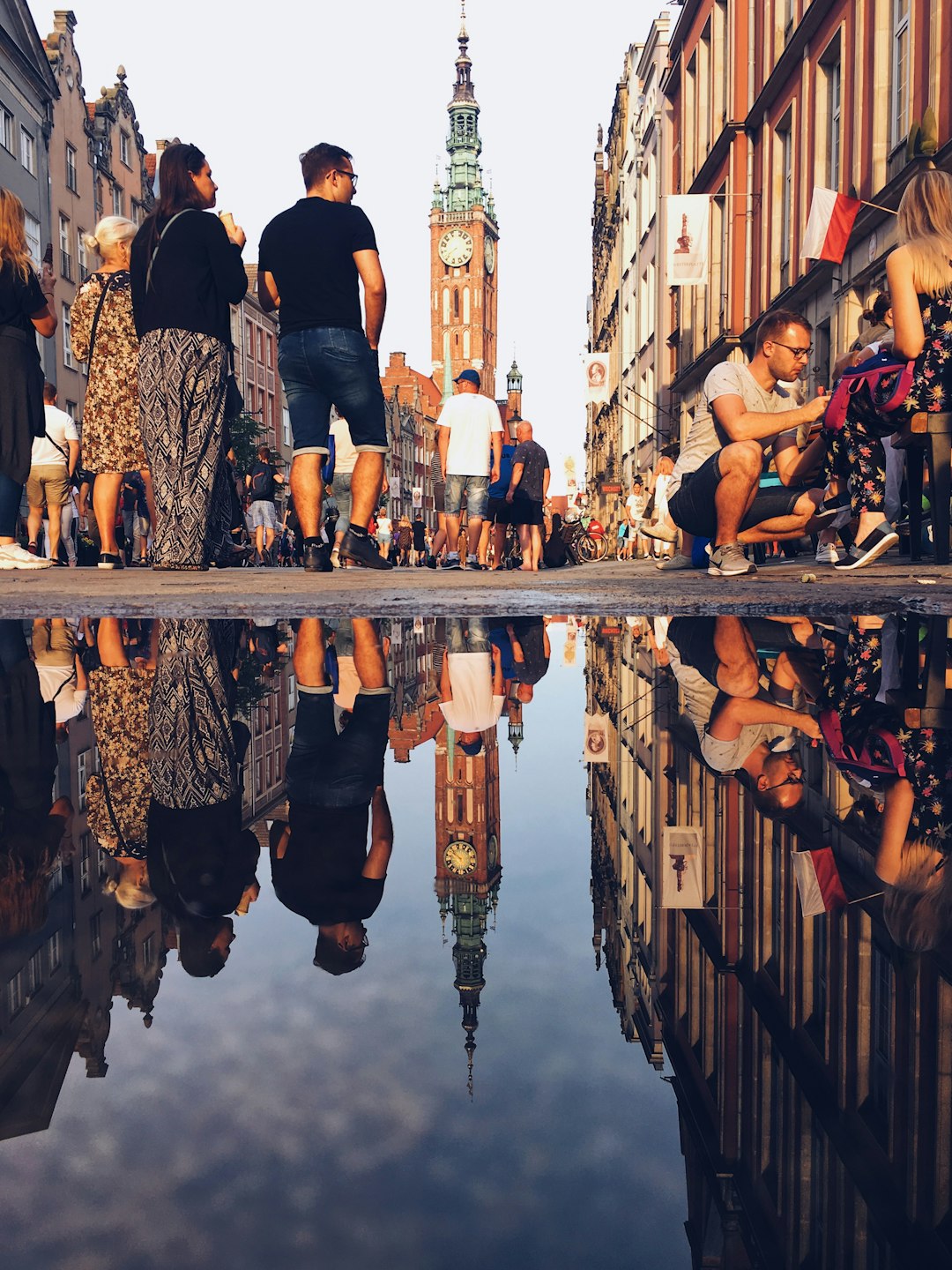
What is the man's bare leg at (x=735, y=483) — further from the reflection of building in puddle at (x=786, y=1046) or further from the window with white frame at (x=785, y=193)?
the window with white frame at (x=785, y=193)

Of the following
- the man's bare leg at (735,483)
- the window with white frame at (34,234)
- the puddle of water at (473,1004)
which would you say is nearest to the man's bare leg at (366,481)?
the man's bare leg at (735,483)

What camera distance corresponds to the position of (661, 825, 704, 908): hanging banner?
1.06 metres

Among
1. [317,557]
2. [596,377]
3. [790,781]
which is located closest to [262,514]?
[317,557]

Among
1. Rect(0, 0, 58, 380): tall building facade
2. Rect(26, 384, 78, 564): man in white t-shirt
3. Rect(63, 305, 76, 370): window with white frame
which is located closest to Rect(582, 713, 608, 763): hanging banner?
Rect(26, 384, 78, 564): man in white t-shirt

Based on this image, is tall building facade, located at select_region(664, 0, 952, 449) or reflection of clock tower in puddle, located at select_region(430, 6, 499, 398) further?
reflection of clock tower in puddle, located at select_region(430, 6, 499, 398)

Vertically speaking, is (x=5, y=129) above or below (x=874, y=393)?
above

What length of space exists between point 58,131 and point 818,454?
123 feet

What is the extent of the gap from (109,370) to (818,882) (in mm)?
7011

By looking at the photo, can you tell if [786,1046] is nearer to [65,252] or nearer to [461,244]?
[65,252]

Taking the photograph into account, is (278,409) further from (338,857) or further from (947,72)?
(338,857)

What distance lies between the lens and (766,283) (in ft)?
73.0

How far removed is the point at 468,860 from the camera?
43.8 inches

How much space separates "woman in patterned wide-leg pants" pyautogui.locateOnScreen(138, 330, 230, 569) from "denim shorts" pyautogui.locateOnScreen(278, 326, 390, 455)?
0.47 meters

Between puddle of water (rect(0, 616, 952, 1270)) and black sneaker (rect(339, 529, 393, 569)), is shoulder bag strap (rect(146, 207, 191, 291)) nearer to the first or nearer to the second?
black sneaker (rect(339, 529, 393, 569))
